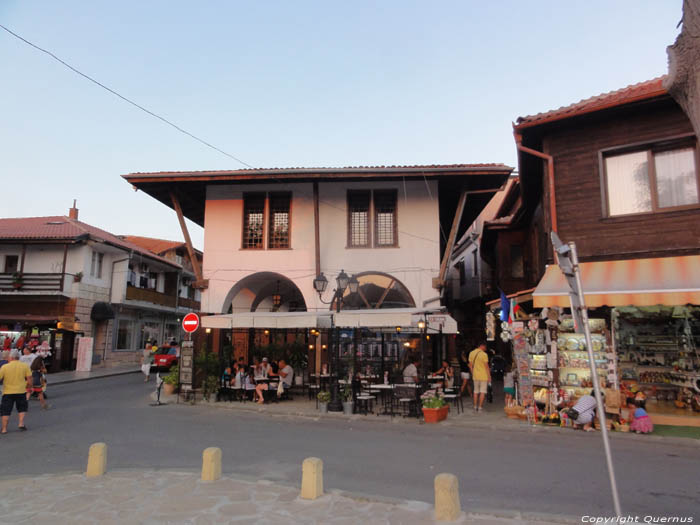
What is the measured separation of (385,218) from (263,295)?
275 inches

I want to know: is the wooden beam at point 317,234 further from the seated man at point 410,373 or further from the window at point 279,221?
the seated man at point 410,373

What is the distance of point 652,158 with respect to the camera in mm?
11445

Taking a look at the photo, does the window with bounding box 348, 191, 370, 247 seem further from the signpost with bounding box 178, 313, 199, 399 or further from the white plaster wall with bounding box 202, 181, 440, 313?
the signpost with bounding box 178, 313, 199, 399

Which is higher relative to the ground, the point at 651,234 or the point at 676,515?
the point at 651,234

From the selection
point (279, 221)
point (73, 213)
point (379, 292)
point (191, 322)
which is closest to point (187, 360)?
point (191, 322)

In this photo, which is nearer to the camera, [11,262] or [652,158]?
[652,158]

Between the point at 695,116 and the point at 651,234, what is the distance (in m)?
8.79

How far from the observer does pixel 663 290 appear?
973 centimetres

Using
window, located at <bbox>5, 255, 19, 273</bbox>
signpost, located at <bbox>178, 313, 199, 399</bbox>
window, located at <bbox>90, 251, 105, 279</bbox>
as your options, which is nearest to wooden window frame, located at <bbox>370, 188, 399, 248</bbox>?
signpost, located at <bbox>178, 313, 199, 399</bbox>

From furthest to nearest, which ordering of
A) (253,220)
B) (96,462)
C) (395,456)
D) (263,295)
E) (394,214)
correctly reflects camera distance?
(263,295) → (253,220) → (394,214) → (395,456) → (96,462)

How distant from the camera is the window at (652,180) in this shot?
436 inches

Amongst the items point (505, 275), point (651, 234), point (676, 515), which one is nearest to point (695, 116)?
point (676, 515)

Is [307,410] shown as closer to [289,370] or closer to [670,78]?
[289,370]

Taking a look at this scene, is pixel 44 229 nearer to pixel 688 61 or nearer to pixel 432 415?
pixel 432 415
